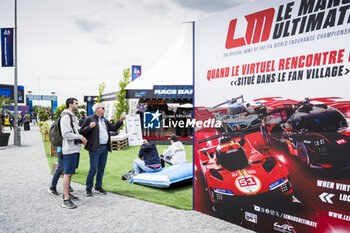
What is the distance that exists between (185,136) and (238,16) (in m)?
13.0

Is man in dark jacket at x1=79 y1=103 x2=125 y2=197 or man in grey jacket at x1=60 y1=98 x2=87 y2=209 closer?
man in grey jacket at x1=60 y1=98 x2=87 y2=209

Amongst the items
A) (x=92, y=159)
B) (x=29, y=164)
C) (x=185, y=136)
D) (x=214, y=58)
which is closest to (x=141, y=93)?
(x=185, y=136)

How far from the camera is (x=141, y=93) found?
14.4 m

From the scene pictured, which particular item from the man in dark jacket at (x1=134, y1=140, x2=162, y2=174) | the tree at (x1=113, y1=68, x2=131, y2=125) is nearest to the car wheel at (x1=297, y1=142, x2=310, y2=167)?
the man in dark jacket at (x1=134, y1=140, x2=162, y2=174)

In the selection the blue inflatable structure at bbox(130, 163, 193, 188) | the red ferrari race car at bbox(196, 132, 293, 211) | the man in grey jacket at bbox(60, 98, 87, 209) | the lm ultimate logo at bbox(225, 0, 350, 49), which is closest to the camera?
the lm ultimate logo at bbox(225, 0, 350, 49)

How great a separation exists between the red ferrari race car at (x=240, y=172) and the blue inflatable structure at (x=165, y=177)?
142 centimetres

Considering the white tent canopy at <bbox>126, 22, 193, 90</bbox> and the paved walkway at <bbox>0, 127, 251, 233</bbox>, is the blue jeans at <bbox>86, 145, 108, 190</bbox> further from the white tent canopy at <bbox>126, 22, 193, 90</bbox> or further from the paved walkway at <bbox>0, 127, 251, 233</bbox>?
the white tent canopy at <bbox>126, 22, 193, 90</bbox>

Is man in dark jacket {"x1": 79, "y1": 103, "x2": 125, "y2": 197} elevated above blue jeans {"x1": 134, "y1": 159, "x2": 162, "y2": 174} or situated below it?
above

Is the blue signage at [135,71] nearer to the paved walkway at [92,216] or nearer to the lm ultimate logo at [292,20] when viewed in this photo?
the paved walkway at [92,216]

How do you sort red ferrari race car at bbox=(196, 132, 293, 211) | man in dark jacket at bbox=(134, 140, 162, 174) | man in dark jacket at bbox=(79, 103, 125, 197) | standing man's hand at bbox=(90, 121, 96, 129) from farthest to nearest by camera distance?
man in dark jacket at bbox=(134, 140, 162, 174)
man in dark jacket at bbox=(79, 103, 125, 197)
standing man's hand at bbox=(90, 121, 96, 129)
red ferrari race car at bbox=(196, 132, 293, 211)

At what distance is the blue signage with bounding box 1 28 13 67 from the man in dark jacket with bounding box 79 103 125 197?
1104 centimetres

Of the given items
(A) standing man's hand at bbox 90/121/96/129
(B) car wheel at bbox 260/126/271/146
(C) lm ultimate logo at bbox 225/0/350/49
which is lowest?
(A) standing man's hand at bbox 90/121/96/129

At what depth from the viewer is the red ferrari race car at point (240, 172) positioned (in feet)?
11.4

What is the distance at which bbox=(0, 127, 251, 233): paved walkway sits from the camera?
3.78 metres
